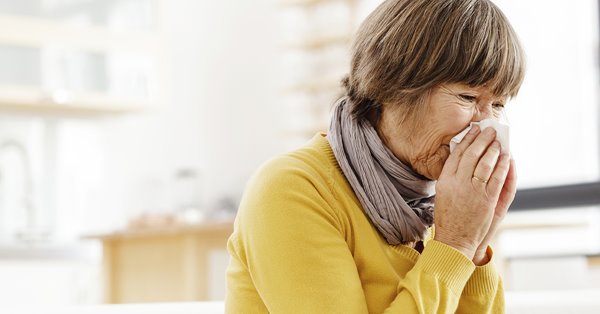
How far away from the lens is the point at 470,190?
3.89 ft

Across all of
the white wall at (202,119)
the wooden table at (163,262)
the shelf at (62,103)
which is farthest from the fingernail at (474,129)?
the white wall at (202,119)

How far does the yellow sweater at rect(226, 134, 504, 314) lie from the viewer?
3.62 feet

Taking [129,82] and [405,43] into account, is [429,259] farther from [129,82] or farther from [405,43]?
[129,82]

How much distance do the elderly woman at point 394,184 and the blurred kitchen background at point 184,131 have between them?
1.96 meters

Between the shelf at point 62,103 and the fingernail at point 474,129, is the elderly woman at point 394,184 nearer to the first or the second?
the fingernail at point 474,129

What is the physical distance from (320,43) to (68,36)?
1380mm

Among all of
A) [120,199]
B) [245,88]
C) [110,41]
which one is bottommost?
[120,199]

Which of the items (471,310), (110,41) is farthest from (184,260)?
(471,310)

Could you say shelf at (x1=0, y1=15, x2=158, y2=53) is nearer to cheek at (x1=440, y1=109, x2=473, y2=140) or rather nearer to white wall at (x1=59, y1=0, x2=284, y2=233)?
white wall at (x1=59, y1=0, x2=284, y2=233)

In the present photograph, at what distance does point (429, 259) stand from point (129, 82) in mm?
4149

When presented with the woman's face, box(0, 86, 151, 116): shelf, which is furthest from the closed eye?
box(0, 86, 151, 116): shelf

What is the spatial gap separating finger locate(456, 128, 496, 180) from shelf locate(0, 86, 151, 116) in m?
3.78

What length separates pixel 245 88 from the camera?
19.4ft

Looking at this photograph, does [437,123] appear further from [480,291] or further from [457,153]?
[480,291]
